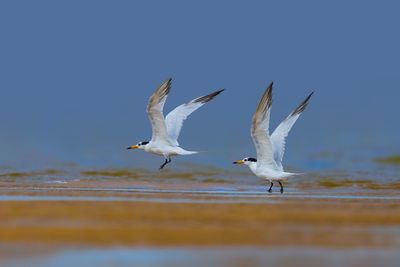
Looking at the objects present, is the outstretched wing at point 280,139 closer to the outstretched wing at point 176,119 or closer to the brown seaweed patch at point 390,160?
the outstretched wing at point 176,119

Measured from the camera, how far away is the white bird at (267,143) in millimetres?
21391

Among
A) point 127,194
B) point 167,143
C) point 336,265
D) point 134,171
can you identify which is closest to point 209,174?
point 134,171

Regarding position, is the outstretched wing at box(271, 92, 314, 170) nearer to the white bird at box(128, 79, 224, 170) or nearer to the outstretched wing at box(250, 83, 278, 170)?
the outstretched wing at box(250, 83, 278, 170)

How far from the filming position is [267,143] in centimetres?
2189

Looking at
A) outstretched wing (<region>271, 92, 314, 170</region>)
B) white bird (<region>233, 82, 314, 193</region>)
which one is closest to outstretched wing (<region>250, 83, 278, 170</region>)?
white bird (<region>233, 82, 314, 193</region>)

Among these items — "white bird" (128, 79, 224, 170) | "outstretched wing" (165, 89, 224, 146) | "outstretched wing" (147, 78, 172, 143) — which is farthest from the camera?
"outstretched wing" (165, 89, 224, 146)

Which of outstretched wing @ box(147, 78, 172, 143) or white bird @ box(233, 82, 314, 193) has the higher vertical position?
outstretched wing @ box(147, 78, 172, 143)

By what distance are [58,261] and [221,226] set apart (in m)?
3.67

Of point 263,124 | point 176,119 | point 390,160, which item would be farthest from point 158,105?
point 390,160

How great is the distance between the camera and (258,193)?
22828 mm

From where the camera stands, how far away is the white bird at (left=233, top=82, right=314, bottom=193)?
2139 centimetres

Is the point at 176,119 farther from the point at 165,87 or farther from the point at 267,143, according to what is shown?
the point at 267,143

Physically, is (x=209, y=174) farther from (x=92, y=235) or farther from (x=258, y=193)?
(x=92, y=235)

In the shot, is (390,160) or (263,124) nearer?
(263,124)
